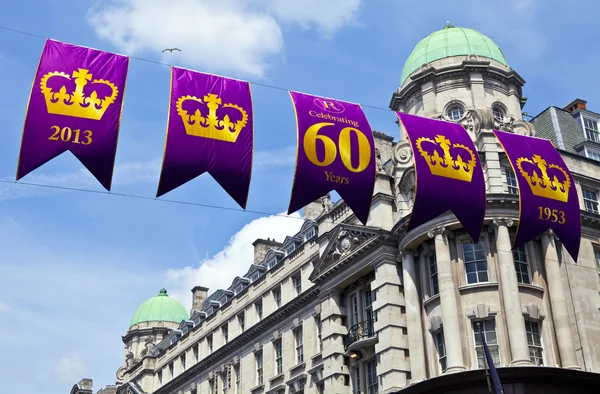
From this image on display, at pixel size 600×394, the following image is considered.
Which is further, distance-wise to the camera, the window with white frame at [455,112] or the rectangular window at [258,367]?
the rectangular window at [258,367]

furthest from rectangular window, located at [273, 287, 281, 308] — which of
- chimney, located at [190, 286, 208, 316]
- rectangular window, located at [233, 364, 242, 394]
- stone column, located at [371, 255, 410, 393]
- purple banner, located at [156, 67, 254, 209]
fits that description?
purple banner, located at [156, 67, 254, 209]

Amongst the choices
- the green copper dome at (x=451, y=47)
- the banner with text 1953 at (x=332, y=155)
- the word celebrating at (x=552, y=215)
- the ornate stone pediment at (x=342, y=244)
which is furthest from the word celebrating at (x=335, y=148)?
the green copper dome at (x=451, y=47)

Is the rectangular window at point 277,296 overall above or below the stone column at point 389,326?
above

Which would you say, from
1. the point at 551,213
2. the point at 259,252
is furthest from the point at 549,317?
the point at 259,252

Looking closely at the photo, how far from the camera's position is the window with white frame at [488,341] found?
115 ft

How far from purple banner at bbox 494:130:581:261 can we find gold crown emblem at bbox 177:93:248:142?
1098 centimetres

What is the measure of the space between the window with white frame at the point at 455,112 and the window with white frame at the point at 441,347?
42.1ft

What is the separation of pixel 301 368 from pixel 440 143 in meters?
23.8

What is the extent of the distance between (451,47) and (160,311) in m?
53.7

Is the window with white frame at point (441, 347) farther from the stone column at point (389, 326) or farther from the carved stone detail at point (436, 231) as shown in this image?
the carved stone detail at point (436, 231)

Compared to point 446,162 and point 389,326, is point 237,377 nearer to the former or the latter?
point 389,326

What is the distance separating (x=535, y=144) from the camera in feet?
104

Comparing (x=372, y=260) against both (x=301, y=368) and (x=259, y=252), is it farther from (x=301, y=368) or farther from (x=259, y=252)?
(x=259, y=252)

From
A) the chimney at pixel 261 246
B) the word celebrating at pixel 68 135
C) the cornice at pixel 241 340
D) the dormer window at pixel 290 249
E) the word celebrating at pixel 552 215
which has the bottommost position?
the word celebrating at pixel 68 135
